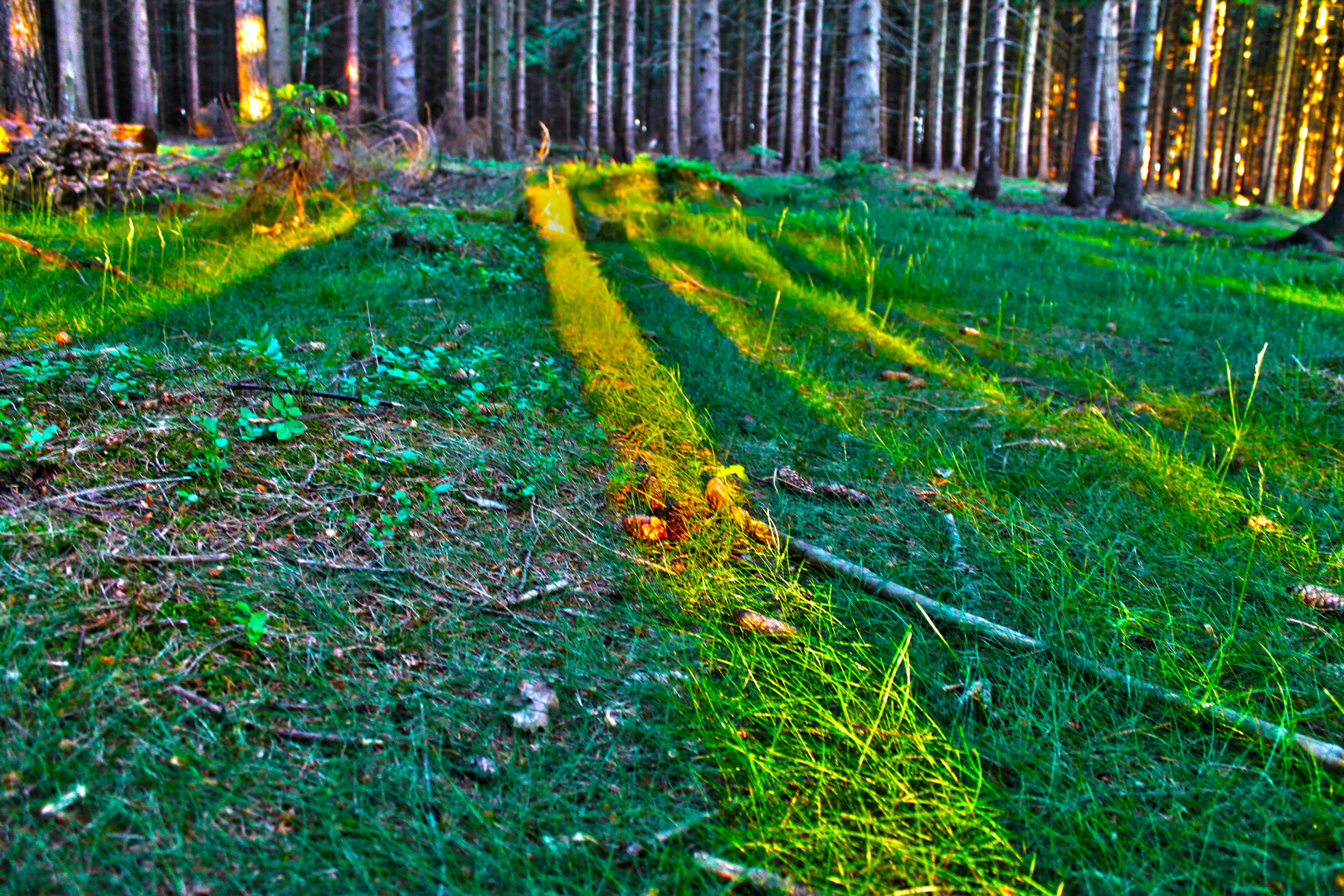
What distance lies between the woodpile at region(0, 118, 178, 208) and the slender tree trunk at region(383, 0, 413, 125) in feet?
23.9

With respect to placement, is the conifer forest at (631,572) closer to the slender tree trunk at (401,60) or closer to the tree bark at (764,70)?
the slender tree trunk at (401,60)

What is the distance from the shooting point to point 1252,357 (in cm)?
388

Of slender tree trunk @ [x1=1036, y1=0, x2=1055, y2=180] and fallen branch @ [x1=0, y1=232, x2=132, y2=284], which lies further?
slender tree trunk @ [x1=1036, y1=0, x2=1055, y2=180]

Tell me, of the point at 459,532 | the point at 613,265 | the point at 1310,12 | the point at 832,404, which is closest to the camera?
the point at 459,532

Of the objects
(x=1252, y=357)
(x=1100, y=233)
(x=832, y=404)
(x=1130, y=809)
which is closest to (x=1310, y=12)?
(x=1100, y=233)

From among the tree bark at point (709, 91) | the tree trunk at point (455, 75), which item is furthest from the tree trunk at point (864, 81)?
the tree trunk at point (455, 75)

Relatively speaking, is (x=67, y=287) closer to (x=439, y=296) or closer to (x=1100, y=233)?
(x=439, y=296)

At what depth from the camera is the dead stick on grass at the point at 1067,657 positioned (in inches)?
53.7

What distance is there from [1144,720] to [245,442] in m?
2.28

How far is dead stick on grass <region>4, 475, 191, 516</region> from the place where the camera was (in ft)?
5.55

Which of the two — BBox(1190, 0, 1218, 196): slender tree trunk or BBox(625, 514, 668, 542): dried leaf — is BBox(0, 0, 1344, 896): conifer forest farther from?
BBox(1190, 0, 1218, 196): slender tree trunk

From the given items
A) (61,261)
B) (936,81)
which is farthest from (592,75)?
(61,261)

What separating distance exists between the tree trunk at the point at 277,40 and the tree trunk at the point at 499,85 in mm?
3811

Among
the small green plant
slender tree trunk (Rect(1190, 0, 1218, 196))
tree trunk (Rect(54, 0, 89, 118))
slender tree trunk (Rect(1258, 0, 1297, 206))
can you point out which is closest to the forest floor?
the small green plant
